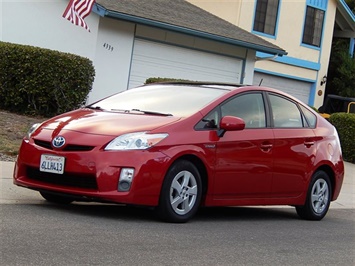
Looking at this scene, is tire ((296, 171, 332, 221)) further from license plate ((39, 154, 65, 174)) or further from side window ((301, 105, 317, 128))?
license plate ((39, 154, 65, 174))

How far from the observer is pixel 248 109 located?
911cm

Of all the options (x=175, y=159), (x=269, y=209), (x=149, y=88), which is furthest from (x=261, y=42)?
(x=175, y=159)

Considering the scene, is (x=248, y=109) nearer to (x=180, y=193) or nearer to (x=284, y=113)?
(x=284, y=113)

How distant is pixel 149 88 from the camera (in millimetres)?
9438

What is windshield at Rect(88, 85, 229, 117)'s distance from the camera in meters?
8.56

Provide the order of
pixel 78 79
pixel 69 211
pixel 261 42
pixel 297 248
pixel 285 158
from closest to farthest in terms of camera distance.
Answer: pixel 297 248 < pixel 69 211 < pixel 285 158 < pixel 78 79 < pixel 261 42

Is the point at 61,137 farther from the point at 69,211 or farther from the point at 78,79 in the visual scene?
the point at 78,79

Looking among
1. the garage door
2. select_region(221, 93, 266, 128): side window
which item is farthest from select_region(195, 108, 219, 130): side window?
the garage door

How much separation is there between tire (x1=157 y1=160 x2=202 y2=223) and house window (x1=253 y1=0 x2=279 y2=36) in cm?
2103

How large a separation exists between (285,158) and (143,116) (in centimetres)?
201

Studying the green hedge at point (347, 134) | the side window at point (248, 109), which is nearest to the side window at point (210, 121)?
the side window at point (248, 109)

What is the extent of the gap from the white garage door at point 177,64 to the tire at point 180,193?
39.6 feet

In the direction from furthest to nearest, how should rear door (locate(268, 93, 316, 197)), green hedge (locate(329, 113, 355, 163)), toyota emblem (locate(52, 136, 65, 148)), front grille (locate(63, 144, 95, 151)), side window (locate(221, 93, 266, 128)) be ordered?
1. green hedge (locate(329, 113, 355, 163))
2. rear door (locate(268, 93, 316, 197))
3. side window (locate(221, 93, 266, 128))
4. toyota emblem (locate(52, 136, 65, 148))
5. front grille (locate(63, 144, 95, 151))

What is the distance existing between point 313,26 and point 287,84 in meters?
2.71
